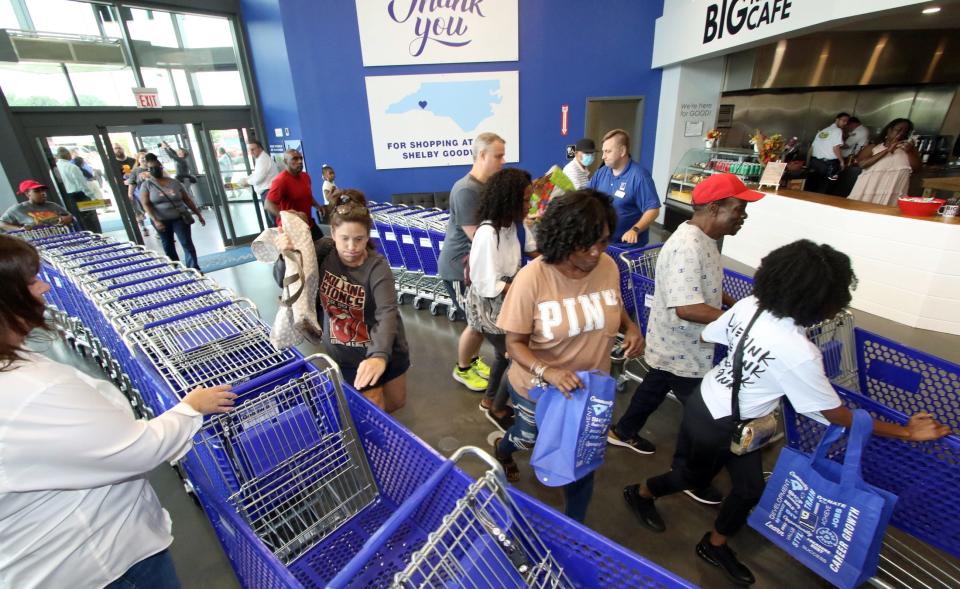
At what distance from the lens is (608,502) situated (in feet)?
8.22

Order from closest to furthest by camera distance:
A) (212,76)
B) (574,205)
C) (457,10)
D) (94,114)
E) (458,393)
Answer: (574,205) < (458,393) < (94,114) < (457,10) < (212,76)

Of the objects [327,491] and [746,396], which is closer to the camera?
[746,396]

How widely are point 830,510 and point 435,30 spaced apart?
27.0 feet

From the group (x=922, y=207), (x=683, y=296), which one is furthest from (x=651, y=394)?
(x=922, y=207)

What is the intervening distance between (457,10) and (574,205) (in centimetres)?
737

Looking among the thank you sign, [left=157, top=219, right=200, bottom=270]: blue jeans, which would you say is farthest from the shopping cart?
the thank you sign

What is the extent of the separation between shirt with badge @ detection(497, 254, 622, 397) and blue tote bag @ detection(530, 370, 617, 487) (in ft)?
0.76

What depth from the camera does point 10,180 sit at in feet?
20.4

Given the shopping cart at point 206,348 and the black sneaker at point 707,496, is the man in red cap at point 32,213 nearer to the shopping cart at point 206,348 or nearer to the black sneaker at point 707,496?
the shopping cart at point 206,348

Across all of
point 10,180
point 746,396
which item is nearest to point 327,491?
point 746,396

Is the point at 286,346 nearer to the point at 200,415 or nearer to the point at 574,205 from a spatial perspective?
the point at 200,415

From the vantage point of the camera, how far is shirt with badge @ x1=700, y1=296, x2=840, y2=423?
59.1 inches

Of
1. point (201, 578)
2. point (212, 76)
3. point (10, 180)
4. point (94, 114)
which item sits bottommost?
point (201, 578)

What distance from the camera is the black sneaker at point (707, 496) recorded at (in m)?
2.48
